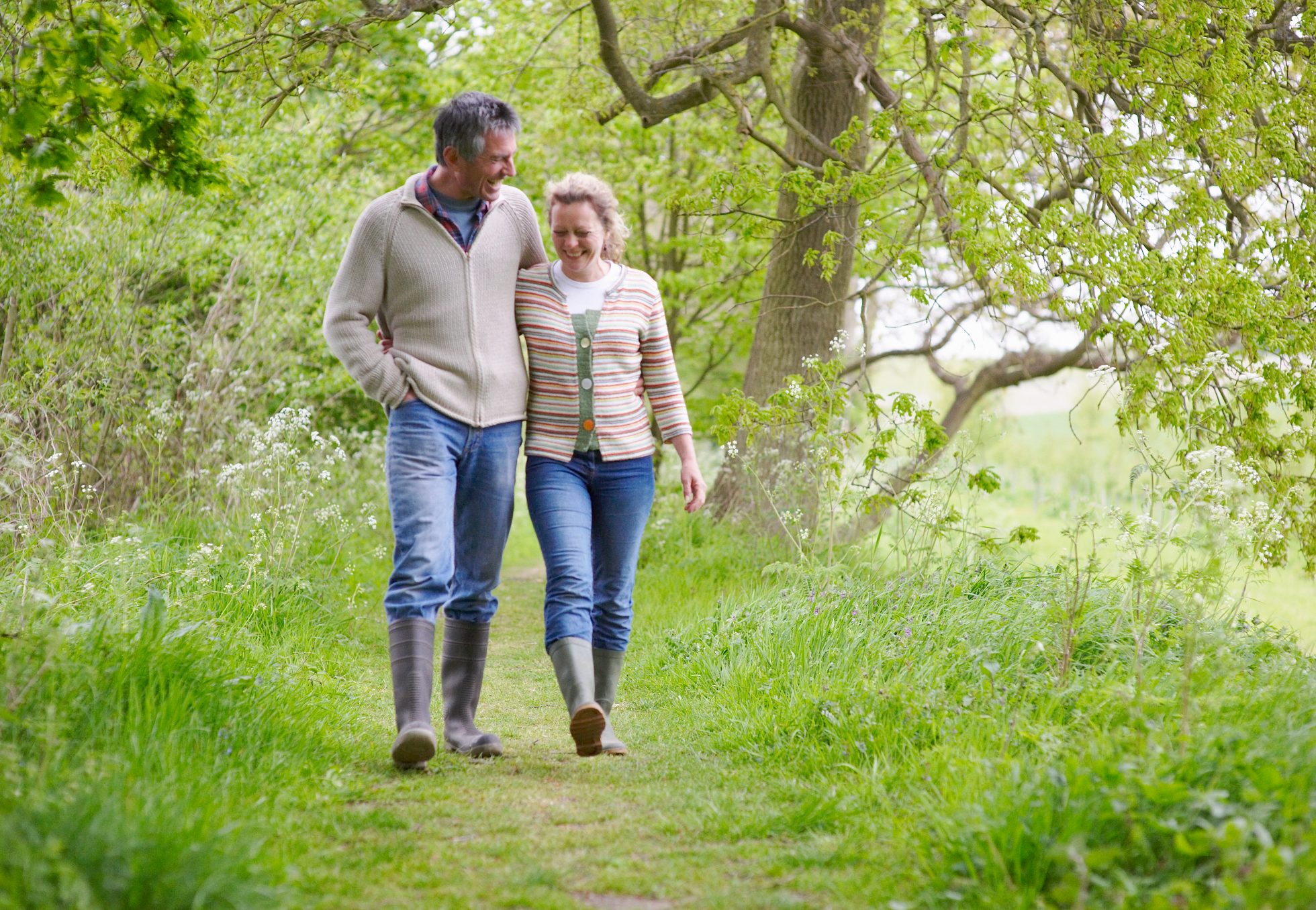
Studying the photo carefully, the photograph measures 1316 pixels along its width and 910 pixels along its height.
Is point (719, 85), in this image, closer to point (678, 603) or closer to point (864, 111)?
point (864, 111)

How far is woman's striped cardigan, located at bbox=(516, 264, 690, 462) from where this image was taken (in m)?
4.04

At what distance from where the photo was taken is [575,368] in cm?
406

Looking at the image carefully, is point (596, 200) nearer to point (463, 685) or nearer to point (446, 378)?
point (446, 378)

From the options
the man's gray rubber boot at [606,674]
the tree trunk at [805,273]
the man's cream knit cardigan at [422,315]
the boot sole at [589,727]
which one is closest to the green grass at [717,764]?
the boot sole at [589,727]

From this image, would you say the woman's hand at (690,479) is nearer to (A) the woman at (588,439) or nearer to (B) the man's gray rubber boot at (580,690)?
(A) the woman at (588,439)

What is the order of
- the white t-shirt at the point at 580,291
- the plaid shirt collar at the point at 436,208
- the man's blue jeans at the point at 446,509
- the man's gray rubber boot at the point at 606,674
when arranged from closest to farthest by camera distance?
the man's blue jeans at the point at 446,509
the plaid shirt collar at the point at 436,208
the white t-shirt at the point at 580,291
the man's gray rubber boot at the point at 606,674

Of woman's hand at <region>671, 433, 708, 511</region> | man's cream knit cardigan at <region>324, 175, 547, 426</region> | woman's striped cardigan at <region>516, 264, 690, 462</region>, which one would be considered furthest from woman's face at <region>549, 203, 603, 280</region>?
woman's hand at <region>671, 433, 708, 511</region>

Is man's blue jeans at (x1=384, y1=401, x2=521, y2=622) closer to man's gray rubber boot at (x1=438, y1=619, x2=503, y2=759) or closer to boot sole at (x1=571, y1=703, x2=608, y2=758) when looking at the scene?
man's gray rubber boot at (x1=438, y1=619, x2=503, y2=759)

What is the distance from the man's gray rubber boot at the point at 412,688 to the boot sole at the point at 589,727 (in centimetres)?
46

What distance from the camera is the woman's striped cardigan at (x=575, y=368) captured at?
404cm

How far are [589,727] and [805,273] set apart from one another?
219 inches

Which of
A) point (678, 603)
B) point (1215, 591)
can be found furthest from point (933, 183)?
point (1215, 591)

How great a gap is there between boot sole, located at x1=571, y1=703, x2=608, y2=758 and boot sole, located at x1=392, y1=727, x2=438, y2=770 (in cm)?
47

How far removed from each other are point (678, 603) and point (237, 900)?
476 cm
